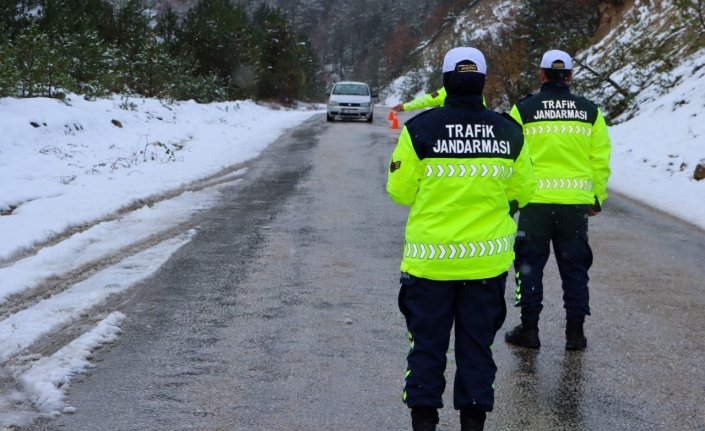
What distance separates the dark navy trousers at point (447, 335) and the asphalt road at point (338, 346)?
0.53 metres

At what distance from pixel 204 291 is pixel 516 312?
2.53 m

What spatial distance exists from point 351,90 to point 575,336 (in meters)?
26.8

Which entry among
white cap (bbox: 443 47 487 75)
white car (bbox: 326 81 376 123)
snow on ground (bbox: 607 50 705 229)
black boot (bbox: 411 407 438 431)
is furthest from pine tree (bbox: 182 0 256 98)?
black boot (bbox: 411 407 438 431)

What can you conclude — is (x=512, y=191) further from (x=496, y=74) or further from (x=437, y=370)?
(x=496, y=74)

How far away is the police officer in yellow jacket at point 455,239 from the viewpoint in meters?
3.43

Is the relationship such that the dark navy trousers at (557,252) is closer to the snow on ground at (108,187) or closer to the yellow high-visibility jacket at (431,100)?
the yellow high-visibility jacket at (431,100)

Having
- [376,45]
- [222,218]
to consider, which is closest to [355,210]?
[222,218]

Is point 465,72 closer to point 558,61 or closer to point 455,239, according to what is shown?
point 455,239

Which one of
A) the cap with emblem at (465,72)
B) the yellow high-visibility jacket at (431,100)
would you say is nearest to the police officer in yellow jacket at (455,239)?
the cap with emblem at (465,72)

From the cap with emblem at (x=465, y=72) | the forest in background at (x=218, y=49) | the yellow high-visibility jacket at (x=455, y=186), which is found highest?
the forest in background at (x=218, y=49)

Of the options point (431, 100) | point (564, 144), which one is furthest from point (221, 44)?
point (564, 144)

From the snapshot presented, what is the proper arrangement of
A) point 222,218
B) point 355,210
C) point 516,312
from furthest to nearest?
point 355,210 < point 222,218 < point 516,312

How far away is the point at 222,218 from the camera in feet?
32.0

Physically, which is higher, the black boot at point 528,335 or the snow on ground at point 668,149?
the snow on ground at point 668,149
